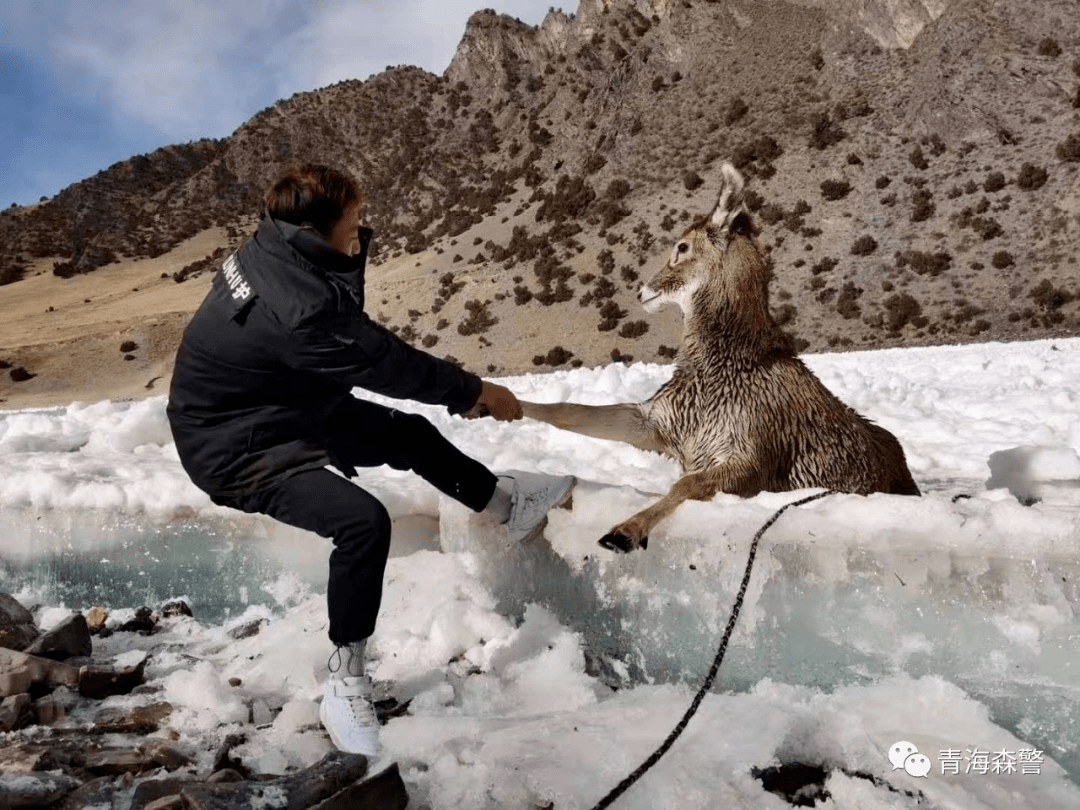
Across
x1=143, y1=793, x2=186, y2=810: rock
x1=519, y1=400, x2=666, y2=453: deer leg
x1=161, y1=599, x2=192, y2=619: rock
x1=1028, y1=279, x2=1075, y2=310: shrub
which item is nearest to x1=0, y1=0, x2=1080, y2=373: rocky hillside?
x1=1028, y1=279, x2=1075, y2=310: shrub

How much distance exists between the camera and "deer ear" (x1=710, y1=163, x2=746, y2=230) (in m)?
3.82

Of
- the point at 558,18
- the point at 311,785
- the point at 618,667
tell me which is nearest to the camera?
the point at 311,785

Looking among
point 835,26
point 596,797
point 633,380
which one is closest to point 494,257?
point 835,26

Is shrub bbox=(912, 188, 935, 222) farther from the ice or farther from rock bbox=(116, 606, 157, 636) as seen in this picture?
rock bbox=(116, 606, 157, 636)

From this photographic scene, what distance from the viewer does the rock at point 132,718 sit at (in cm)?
281

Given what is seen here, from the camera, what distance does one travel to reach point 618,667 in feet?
11.0

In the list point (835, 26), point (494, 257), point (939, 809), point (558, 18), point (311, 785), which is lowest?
point (939, 809)

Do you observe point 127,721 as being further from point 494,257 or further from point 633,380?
point 494,257

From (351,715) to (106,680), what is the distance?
1.22m

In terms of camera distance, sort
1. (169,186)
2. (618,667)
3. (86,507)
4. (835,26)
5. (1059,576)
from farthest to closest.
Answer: (169,186)
(835,26)
(86,507)
(618,667)
(1059,576)

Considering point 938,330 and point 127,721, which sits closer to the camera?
point 127,721

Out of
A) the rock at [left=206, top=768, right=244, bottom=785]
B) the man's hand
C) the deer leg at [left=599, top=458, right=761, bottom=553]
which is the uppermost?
the man's hand

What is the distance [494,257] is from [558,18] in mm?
23618

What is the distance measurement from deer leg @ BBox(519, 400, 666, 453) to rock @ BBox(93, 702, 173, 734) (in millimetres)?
1916
